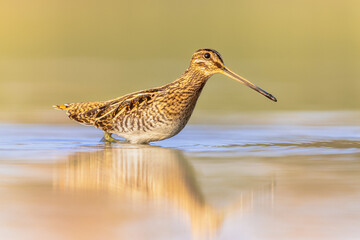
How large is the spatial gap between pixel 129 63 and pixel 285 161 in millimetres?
19001

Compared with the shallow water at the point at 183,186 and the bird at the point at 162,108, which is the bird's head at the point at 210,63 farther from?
the shallow water at the point at 183,186

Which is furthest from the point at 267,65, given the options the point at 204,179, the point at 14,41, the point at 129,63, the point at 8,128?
the point at 204,179

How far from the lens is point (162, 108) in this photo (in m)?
10.0

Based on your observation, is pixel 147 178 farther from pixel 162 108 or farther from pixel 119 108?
pixel 119 108

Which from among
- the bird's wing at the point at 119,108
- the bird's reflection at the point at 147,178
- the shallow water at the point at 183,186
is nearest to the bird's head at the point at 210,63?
the bird's wing at the point at 119,108

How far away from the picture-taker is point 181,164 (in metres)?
8.45

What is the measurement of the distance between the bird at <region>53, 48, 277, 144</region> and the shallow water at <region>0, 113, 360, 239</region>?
0.20m

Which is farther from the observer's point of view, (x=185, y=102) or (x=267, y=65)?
(x=267, y=65)

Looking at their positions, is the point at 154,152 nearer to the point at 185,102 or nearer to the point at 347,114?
the point at 185,102

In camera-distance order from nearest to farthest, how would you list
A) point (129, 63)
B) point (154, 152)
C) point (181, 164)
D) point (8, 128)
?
point (181, 164), point (154, 152), point (8, 128), point (129, 63)

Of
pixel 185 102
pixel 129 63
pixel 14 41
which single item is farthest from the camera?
pixel 14 41

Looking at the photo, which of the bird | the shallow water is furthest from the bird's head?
the shallow water

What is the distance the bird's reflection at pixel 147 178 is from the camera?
20.8 ft

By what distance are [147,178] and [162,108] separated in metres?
2.54
